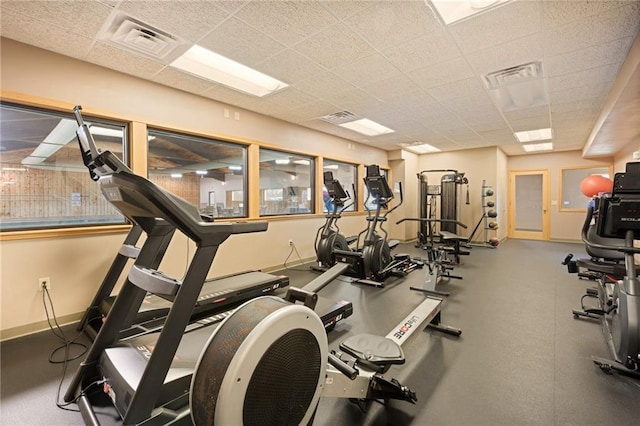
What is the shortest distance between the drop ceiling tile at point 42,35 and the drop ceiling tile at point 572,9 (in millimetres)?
3888

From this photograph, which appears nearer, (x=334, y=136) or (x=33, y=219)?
(x=33, y=219)

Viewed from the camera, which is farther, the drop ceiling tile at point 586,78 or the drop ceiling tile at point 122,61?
the drop ceiling tile at point 586,78

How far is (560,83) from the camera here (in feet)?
11.6

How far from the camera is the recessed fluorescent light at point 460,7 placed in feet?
7.18

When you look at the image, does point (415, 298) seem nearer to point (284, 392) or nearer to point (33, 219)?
point (284, 392)

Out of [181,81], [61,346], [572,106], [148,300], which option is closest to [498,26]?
[572,106]

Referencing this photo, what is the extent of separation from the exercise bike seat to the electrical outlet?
2960mm

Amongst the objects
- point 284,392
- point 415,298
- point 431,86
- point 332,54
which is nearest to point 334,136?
point 431,86

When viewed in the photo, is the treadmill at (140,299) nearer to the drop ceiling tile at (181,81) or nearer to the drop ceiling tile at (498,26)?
the drop ceiling tile at (181,81)

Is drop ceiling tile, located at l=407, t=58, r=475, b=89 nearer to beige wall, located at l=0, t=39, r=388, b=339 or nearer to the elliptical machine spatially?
the elliptical machine

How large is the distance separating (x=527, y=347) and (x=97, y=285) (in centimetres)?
426

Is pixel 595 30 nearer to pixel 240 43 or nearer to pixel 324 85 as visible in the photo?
pixel 324 85

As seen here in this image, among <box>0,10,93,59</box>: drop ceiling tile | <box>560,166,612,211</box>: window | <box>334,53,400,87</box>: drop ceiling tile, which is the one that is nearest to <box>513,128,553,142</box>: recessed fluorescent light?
<box>560,166,612,211</box>: window

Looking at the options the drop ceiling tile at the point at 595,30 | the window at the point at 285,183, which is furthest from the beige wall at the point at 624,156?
the window at the point at 285,183
